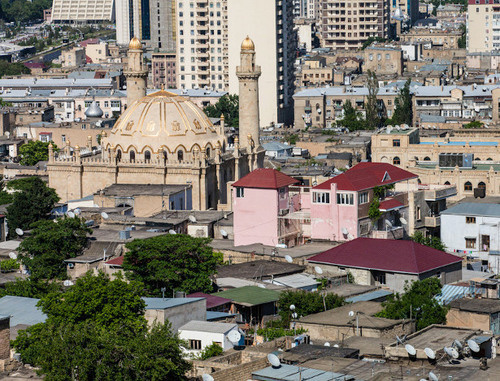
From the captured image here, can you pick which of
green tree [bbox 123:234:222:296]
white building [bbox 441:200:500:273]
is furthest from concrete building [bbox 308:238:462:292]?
white building [bbox 441:200:500:273]

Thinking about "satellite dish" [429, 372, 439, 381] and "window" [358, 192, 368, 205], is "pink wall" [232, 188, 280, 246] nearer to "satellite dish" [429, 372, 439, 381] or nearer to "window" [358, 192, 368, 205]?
"window" [358, 192, 368, 205]

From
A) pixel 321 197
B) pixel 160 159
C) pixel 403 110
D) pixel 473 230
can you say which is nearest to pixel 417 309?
pixel 321 197

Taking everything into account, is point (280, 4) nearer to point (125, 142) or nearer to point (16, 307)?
point (125, 142)

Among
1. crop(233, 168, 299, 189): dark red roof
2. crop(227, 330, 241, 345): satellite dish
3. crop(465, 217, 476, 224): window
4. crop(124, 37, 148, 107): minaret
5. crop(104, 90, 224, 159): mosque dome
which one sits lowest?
crop(227, 330, 241, 345): satellite dish

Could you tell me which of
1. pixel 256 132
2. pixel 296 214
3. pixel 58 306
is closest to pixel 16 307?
pixel 58 306

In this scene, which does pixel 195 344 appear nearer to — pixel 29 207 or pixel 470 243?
pixel 470 243

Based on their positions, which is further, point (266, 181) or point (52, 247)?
point (266, 181)
